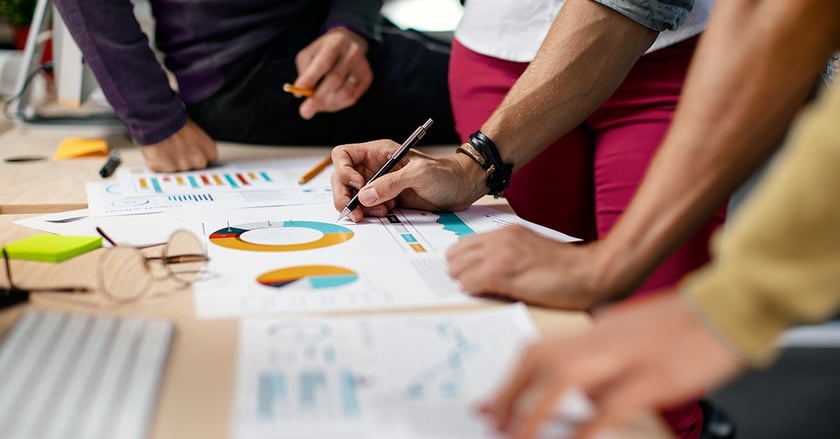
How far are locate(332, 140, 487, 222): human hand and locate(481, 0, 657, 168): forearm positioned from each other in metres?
0.08

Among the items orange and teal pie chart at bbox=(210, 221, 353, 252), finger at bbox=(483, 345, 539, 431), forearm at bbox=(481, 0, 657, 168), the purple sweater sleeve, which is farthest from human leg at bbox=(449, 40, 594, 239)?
finger at bbox=(483, 345, 539, 431)

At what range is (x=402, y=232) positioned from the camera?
920 mm

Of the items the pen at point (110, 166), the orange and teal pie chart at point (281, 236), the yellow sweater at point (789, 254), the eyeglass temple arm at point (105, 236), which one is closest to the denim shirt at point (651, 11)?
the orange and teal pie chart at point (281, 236)

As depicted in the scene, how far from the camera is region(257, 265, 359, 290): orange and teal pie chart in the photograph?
0.75m

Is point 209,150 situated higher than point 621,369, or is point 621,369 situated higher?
point 621,369

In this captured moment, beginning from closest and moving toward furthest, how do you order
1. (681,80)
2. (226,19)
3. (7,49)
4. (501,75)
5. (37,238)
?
(37,238) → (681,80) → (501,75) → (226,19) → (7,49)

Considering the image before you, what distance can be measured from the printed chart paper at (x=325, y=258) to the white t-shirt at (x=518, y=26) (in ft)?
1.06

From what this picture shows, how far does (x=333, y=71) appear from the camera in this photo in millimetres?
1412

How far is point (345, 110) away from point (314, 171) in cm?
28

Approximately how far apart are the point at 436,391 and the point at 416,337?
0.08m

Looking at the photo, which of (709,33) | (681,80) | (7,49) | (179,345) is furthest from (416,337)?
(7,49)

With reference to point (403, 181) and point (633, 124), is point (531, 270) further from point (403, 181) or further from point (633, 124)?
point (633, 124)

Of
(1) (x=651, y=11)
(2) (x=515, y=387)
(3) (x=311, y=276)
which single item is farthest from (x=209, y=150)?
(2) (x=515, y=387)

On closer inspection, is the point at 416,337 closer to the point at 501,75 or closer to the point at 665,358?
the point at 665,358
